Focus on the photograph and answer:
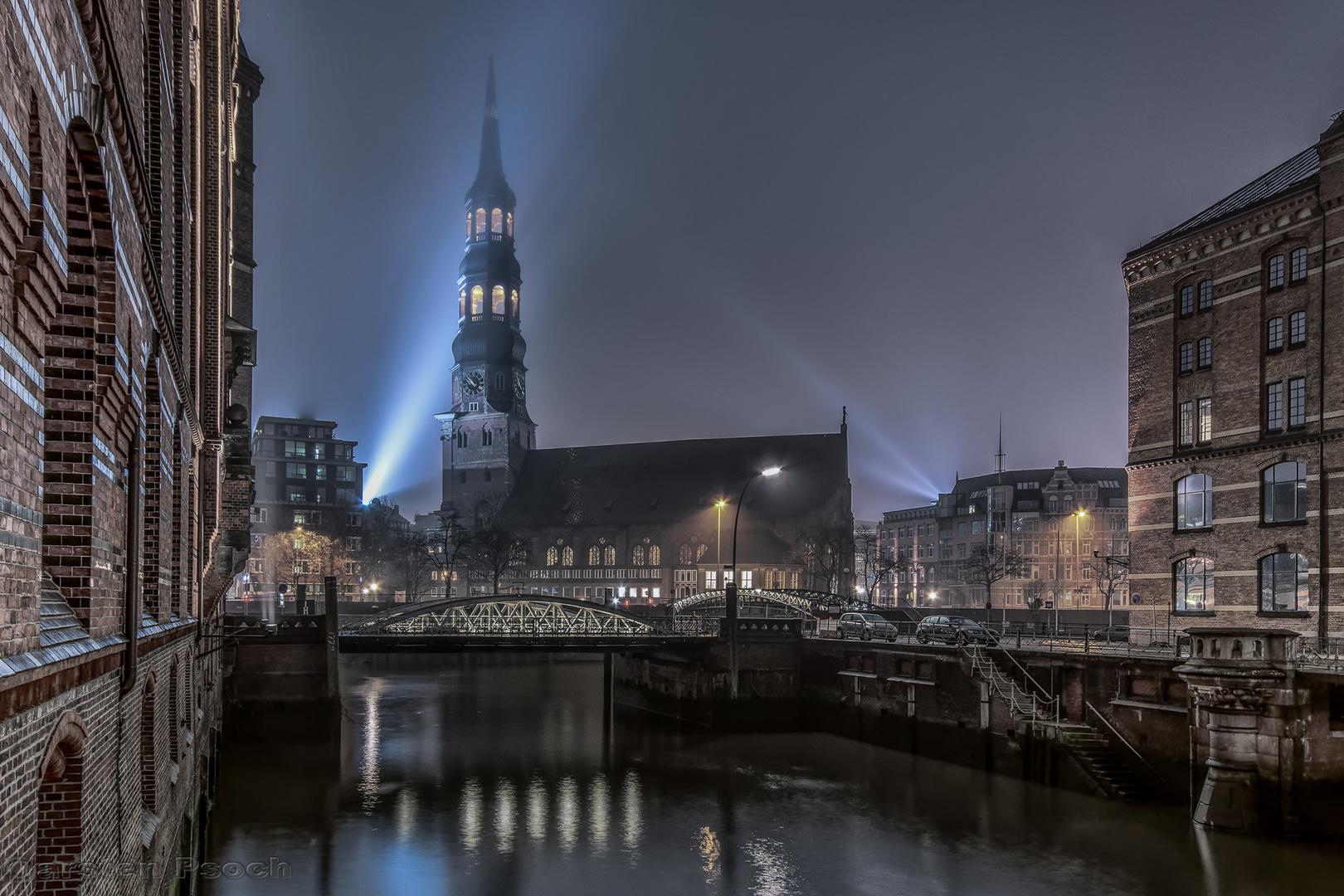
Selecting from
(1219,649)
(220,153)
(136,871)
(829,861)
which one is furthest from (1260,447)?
(136,871)

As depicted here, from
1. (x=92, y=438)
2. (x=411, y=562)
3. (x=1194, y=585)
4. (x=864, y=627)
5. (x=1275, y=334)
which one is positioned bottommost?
(x=411, y=562)

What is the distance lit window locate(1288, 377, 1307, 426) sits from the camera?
33.0 meters

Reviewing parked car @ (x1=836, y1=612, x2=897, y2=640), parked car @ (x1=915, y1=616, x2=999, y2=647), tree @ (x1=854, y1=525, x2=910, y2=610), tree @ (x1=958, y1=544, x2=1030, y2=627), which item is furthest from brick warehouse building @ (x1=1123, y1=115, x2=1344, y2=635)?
tree @ (x1=854, y1=525, x2=910, y2=610)

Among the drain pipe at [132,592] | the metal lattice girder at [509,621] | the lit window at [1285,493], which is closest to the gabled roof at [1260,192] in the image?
the lit window at [1285,493]

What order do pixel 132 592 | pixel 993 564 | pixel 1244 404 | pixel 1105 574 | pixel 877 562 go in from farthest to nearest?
pixel 877 562 < pixel 993 564 < pixel 1105 574 < pixel 1244 404 < pixel 132 592

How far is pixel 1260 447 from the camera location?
3409 cm

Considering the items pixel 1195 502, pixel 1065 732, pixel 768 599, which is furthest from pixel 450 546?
pixel 1065 732

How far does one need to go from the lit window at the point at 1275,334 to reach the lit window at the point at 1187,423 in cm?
358

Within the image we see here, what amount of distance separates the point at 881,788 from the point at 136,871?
1017 inches

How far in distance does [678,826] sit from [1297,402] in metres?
22.9

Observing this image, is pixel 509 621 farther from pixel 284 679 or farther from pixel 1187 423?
pixel 1187 423

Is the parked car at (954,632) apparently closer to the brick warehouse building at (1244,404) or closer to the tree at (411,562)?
the brick warehouse building at (1244,404)

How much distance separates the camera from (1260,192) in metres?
36.3

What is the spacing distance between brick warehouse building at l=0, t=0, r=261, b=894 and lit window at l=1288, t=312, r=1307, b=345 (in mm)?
31719
